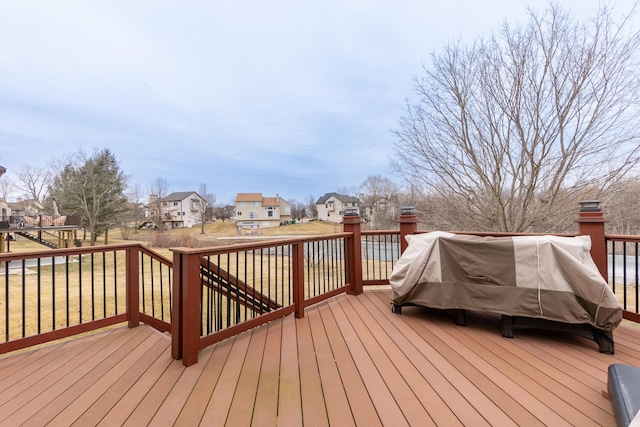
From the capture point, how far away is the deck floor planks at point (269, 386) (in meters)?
1.42

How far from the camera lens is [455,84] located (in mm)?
5465

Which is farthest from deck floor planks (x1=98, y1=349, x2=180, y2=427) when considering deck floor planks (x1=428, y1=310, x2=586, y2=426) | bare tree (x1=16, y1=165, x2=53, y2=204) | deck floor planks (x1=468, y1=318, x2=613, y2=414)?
bare tree (x1=16, y1=165, x2=53, y2=204)

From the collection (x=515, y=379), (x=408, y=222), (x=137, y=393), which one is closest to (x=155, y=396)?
(x=137, y=393)

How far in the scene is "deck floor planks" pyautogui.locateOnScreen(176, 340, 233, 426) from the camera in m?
1.43

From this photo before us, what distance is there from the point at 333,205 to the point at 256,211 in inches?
511

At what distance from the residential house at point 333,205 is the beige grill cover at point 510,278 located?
38.2 m

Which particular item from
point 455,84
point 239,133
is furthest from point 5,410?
point 239,133

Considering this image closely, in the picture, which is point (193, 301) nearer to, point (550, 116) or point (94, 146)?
point (550, 116)

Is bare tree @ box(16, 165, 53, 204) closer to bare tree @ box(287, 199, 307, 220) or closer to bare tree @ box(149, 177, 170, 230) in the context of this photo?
bare tree @ box(149, 177, 170, 230)

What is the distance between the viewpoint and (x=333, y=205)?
44875 millimetres

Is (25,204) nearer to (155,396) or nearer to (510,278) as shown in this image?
(155,396)

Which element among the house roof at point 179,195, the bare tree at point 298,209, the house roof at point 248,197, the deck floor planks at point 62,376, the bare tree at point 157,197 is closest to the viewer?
the deck floor planks at point 62,376

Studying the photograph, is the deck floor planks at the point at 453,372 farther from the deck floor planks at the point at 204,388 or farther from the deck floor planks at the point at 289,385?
the deck floor planks at the point at 204,388

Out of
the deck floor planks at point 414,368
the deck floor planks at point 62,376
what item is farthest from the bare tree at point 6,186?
the deck floor planks at point 414,368
